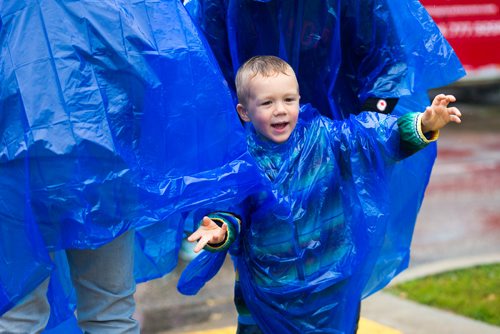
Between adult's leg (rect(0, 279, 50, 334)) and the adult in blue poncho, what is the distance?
1072 mm

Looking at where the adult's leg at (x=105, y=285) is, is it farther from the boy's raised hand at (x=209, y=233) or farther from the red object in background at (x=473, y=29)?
the red object in background at (x=473, y=29)

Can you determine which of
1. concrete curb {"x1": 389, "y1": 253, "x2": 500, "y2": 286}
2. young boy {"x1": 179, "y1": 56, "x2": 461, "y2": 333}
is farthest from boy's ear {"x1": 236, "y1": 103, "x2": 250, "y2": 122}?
concrete curb {"x1": 389, "y1": 253, "x2": 500, "y2": 286}

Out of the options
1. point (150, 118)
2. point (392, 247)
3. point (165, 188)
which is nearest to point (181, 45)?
point (150, 118)

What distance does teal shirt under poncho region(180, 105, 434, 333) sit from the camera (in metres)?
2.95

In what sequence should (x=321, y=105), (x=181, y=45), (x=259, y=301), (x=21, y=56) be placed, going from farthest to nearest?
(x=321, y=105) → (x=259, y=301) → (x=181, y=45) → (x=21, y=56)

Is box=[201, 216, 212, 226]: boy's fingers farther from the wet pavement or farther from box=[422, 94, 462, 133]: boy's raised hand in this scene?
the wet pavement

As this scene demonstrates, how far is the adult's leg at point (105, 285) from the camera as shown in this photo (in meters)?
2.87

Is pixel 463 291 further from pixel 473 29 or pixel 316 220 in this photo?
pixel 473 29

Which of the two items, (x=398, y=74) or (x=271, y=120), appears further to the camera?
(x=398, y=74)

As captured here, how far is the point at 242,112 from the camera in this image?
10.0 ft

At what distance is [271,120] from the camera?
115 inches

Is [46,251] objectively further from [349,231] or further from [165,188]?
[349,231]

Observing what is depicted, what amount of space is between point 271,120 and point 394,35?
64cm

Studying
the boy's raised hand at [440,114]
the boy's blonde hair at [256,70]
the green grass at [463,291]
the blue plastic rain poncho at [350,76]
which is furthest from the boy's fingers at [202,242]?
the green grass at [463,291]
